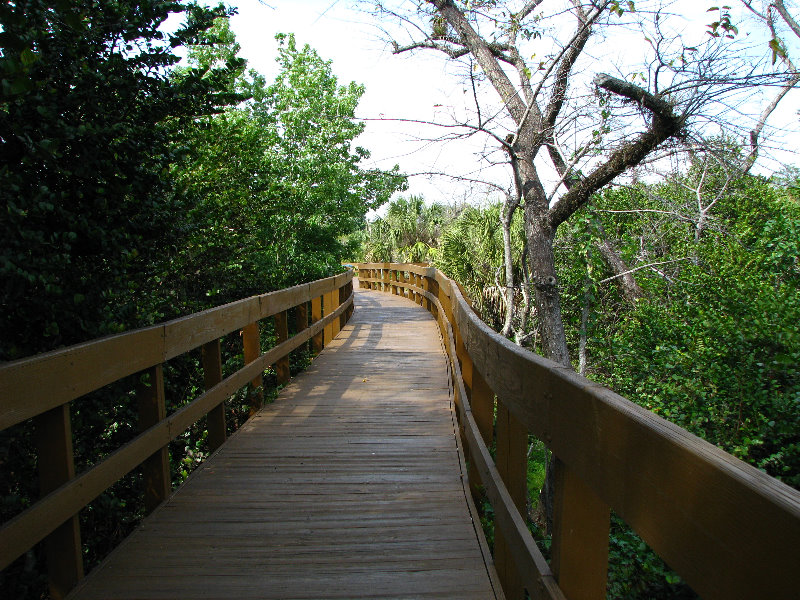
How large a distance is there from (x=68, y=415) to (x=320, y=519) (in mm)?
1385

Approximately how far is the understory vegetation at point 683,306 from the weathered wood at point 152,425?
113 inches

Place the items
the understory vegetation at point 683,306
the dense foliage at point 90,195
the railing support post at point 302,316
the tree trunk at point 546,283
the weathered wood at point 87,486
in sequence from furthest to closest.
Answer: the tree trunk at point 546,283
the railing support post at point 302,316
the understory vegetation at point 683,306
the dense foliage at point 90,195
the weathered wood at point 87,486

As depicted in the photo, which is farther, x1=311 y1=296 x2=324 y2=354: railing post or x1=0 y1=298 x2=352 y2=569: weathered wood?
x1=311 y1=296 x2=324 y2=354: railing post

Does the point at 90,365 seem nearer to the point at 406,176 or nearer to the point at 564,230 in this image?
the point at 406,176

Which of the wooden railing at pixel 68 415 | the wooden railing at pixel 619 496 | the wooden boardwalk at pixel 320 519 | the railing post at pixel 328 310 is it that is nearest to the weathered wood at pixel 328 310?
the railing post at pixel 328 310

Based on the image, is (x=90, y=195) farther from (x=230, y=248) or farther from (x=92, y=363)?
(x=230, y=248)

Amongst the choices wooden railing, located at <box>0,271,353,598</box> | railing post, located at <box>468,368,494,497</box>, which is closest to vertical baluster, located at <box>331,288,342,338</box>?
wooden railing, located at <box>0,271,353,598</box>

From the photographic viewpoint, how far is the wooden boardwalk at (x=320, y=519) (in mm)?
2488

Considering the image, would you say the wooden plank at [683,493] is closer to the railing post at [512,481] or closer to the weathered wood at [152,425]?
the railing post at [512,481]

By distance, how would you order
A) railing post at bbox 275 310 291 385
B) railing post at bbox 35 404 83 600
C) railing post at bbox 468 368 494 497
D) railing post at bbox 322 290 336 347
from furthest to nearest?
railing post at bbox 322 290 336 347 → railing post at bbox 275 310 291 385 → railing post at bbox 468 368 494 497 → railing post at bbox 35 404 83 600

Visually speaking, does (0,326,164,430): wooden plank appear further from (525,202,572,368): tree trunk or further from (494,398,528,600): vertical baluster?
(525,202,572,368): tree trunk

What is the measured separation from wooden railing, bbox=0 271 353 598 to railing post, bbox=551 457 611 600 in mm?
1683

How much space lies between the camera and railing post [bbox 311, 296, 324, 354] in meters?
7.97

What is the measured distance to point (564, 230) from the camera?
1441 cm
